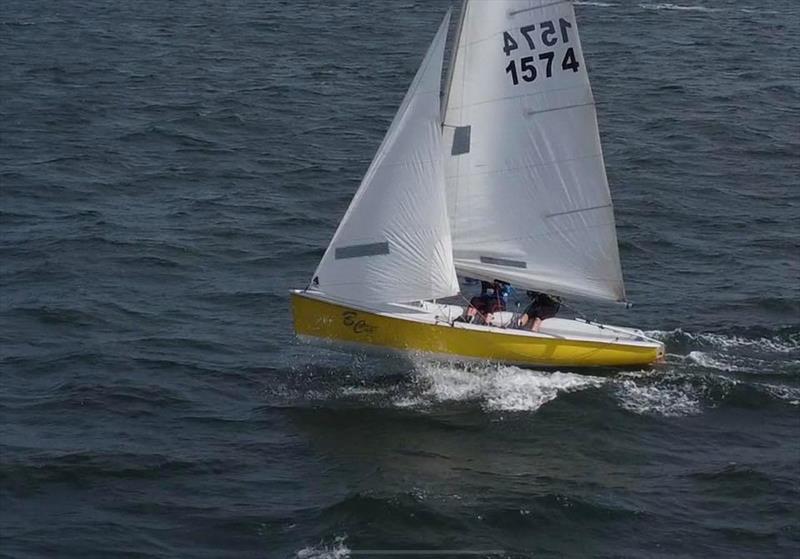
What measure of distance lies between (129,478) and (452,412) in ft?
27.4

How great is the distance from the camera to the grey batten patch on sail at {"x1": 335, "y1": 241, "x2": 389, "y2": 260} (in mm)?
40594

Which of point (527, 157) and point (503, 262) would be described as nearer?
point (527, 157)

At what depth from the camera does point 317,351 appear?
4450 centimetres

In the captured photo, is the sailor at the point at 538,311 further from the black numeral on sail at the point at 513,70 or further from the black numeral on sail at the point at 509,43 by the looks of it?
the black numeral on sail at the point at 509,43

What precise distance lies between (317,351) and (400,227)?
5.61m

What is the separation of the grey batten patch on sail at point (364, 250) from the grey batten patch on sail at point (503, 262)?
3.08 metres

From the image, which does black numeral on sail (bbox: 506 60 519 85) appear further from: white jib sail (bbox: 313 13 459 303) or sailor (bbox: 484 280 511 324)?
sailor (bbox: 484 280 511 324)

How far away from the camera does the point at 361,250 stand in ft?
133

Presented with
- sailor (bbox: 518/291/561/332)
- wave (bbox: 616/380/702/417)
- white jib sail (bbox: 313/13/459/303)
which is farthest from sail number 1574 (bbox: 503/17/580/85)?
wave (bbox: 616/380/702/417)


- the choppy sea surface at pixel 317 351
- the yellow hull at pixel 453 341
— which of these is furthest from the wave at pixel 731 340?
the yellow hull at pixel 453 341

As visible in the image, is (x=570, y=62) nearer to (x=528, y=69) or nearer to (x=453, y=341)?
(x=528, y=69)

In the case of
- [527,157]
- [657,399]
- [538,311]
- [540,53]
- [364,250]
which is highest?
[540,53]

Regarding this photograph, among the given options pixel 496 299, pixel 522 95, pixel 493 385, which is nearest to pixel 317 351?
pixel 496 299

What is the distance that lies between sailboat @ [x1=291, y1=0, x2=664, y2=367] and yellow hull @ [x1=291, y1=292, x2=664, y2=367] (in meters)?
0.04
